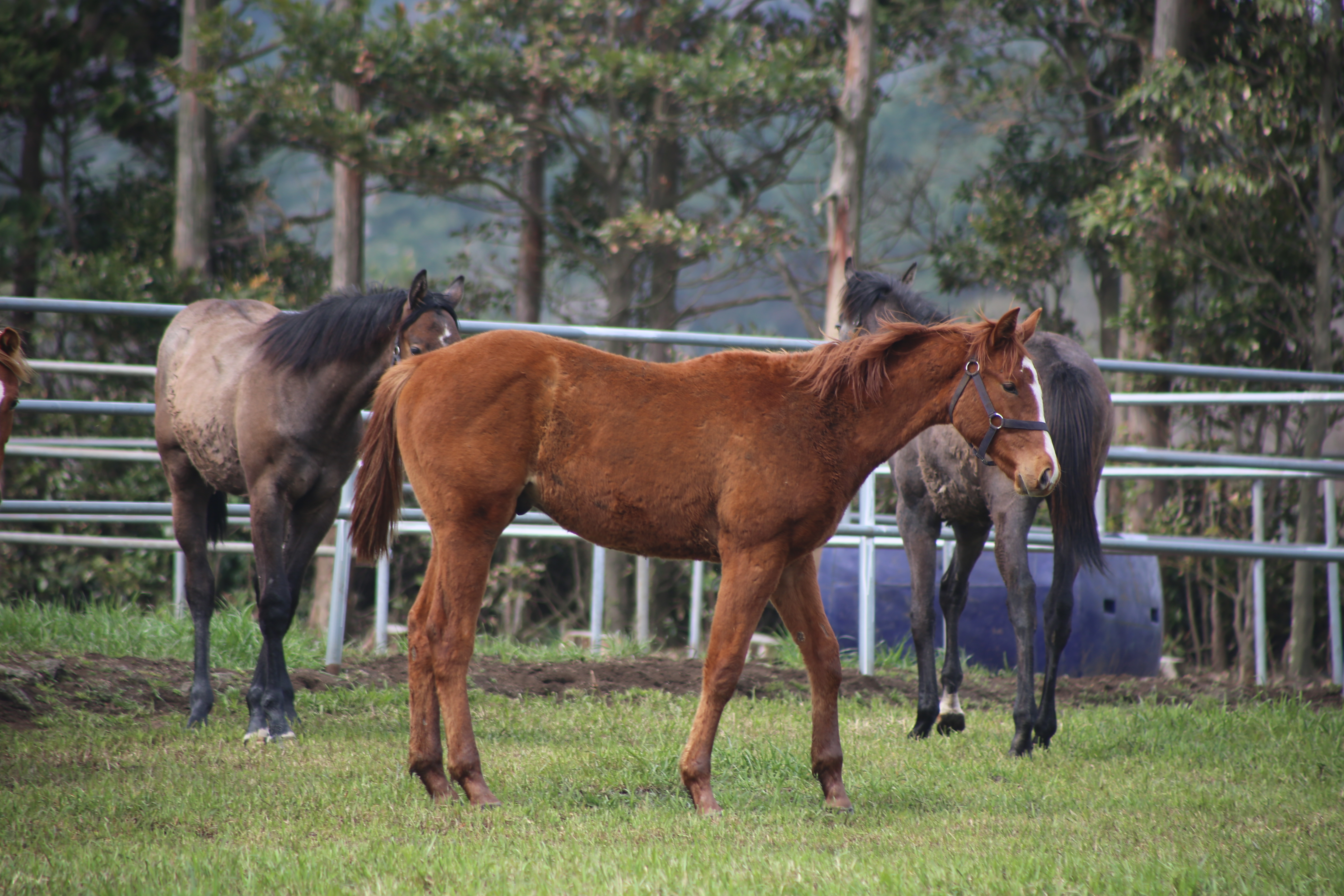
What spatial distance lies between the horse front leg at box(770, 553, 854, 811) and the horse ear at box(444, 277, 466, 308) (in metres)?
2.44

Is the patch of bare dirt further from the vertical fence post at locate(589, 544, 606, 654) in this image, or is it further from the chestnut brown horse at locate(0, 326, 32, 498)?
the chestnut brown horse at locate(0, 326, 32, 498)

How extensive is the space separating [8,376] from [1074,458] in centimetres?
445

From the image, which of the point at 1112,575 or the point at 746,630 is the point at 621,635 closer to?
the point at 1112,575

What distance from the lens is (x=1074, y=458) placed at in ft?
17.1

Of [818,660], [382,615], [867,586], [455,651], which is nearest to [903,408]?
[818,660]

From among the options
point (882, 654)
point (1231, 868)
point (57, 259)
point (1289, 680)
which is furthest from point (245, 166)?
point (1231, 868)

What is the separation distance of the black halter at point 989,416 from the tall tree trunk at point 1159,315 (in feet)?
29.9

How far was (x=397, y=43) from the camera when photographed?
1295cm

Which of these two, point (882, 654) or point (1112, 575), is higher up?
point (1112, 575)

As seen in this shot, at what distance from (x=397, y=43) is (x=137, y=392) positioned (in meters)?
4.88

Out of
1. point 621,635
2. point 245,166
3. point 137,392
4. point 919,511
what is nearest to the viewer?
point 919,511

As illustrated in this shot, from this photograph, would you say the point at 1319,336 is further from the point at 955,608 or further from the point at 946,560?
the point at 955,608

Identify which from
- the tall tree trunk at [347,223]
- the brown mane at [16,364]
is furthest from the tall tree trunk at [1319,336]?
the tall tree trunk at [347,223]

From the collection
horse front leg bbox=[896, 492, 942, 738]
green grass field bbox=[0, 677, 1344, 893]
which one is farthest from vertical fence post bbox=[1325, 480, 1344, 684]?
horse front leg bbox=[896, 492, 942, 738]
